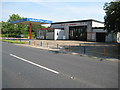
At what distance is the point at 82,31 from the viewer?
46000mm

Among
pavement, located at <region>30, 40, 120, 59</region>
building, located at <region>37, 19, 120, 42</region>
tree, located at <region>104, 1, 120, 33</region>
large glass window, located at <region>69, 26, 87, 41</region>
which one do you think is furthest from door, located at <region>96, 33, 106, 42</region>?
tree, located at <region>104, 1, 120, 33</region>

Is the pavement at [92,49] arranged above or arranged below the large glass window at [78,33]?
below

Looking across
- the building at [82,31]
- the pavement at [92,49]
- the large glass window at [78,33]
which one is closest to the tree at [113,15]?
the pavement at [92,49]

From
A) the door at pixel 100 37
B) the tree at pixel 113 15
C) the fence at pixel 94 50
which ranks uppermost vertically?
the tree at pixel 113 15

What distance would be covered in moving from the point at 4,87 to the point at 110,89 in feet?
13.2

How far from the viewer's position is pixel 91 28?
43.2m

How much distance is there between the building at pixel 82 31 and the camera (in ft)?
136

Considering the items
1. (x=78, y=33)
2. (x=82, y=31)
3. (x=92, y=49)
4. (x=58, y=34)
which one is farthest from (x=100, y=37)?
(x=92, y=49)

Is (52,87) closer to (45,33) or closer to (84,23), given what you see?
(84,23)

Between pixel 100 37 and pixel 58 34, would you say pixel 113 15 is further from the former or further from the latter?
pixel 58 34

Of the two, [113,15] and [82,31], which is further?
[82,31]

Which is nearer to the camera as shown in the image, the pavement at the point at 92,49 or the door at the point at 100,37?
the pavement at the point at 92,49

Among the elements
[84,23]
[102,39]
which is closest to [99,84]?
[102,39]

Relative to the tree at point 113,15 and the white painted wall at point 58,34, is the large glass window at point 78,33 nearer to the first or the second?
the white painted wall at point 58,34
